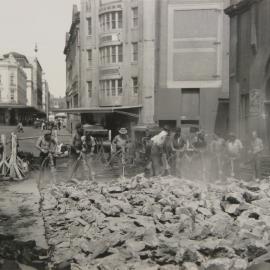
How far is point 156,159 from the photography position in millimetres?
16031

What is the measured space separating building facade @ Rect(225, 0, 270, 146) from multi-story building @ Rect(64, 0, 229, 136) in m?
11.4

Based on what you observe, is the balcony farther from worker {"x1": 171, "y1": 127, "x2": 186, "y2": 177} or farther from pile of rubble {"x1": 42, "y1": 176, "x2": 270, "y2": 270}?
pile of rubble {"x1": 42, "y1": 176, "x2": 270, "y2": 270}

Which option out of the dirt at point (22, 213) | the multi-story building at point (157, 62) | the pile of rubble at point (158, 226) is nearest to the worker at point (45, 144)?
the dirt at point (22, 213)

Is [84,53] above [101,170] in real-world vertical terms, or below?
above

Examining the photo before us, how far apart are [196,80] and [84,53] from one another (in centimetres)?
1182

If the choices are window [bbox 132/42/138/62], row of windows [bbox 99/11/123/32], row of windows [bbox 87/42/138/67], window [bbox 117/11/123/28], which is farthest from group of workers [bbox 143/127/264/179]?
row of windows [bbox 99/11/123/32]

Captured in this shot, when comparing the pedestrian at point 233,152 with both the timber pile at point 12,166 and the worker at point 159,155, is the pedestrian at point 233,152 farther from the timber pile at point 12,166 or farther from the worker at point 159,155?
the timber pile at point 12,166

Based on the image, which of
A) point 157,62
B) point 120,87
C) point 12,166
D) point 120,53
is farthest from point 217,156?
point 120,53

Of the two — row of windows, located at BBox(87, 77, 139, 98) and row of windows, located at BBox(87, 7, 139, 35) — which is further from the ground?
row of windows, located at BBox(87, 7, 139, 35)

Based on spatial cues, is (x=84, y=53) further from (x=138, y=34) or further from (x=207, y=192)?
(x=207, y=192)

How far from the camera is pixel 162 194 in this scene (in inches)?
447

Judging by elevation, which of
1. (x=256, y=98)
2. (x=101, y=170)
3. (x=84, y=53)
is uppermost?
(x=84, y=53)

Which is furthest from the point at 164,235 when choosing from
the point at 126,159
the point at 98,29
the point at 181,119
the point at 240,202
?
the point at 98,29

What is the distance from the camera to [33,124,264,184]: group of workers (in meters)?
15.2
